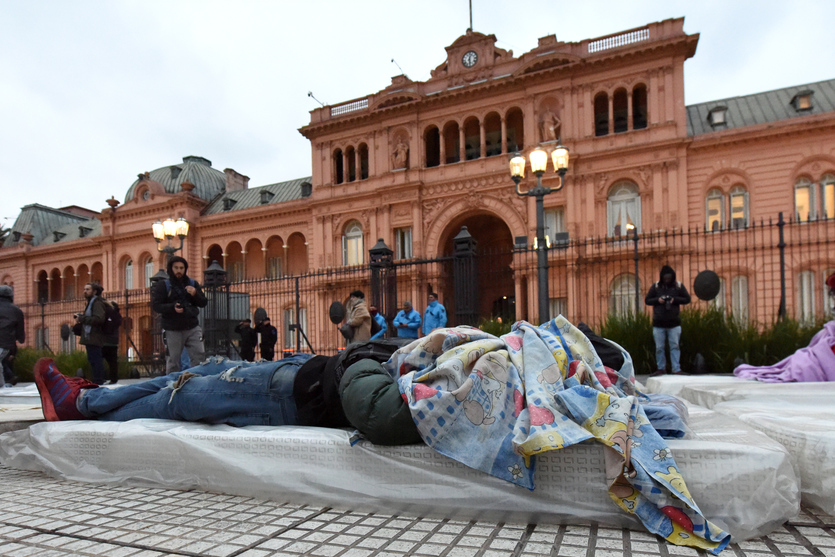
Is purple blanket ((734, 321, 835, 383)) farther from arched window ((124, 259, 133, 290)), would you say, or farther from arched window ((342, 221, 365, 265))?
arched window ((124, 259, 133, 290))

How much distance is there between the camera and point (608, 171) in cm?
2131

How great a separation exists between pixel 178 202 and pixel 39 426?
30417mm

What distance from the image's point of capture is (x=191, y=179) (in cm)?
3328

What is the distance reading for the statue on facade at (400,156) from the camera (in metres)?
24.9

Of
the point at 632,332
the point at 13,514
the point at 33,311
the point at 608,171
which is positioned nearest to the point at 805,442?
the point at 13,514

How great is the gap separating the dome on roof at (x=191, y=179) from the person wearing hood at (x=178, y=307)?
27.9 meters

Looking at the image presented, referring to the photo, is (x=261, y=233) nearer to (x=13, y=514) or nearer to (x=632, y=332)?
(x=632, y=332)

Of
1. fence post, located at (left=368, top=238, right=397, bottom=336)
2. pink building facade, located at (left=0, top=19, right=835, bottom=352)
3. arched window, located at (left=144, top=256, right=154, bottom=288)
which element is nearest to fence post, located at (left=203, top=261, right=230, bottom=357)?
pink building facade, located at (left=0, top=19, right=835, bottom=352)

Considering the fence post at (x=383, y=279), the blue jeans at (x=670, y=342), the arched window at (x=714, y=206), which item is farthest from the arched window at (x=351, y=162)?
the blue jeans at (x=670, y=342)

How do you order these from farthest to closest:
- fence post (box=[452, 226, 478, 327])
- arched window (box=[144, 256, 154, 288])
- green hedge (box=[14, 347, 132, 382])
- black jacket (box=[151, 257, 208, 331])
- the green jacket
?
arched window (box=[144, 256, 154, 288]), green hedge (box=[14, 347, 132, 382]), fence post (box=[452, 226, 478, 327]), black jacket (box=[151, 257, 208, 331]), the green jacket

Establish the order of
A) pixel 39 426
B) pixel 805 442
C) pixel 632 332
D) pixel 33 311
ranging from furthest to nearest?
1. pixel 33 311
2. pixel 632 332
3. pixel 39 426
4. pixel 805 442

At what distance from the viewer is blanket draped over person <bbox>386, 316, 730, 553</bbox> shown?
2111mm

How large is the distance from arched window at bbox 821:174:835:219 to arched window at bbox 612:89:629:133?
24.0ft

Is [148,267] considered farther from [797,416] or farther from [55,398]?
[797,416]
